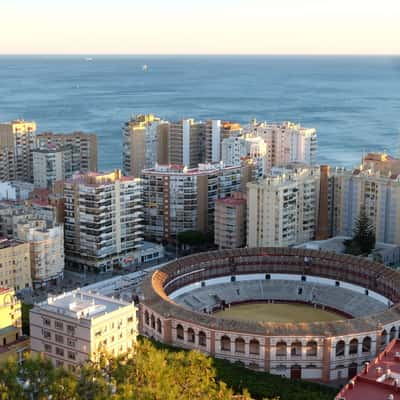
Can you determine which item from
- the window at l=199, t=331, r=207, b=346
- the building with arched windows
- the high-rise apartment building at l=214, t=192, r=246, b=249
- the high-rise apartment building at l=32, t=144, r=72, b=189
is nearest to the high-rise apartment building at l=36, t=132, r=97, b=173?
the high-rise apartment building at l=32, t=144, r=72, b=189

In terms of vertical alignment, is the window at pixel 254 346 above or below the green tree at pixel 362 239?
below

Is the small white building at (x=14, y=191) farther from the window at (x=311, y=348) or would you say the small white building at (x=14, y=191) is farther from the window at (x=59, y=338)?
the window at (x=59, y=338)

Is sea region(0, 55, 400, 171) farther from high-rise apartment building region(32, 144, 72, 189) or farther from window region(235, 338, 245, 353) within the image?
window region(235, 338, 245, 353)

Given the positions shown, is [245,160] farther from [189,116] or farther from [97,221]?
[189,116]

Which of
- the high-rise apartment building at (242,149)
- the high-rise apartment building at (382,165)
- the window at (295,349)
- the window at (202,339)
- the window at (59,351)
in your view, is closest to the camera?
the window at (59,351)

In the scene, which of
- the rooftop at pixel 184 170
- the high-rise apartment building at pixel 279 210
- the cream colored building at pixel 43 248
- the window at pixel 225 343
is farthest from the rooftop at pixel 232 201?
the window at pixel 225 343

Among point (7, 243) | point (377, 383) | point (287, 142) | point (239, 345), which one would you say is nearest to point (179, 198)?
point (7, 243)
